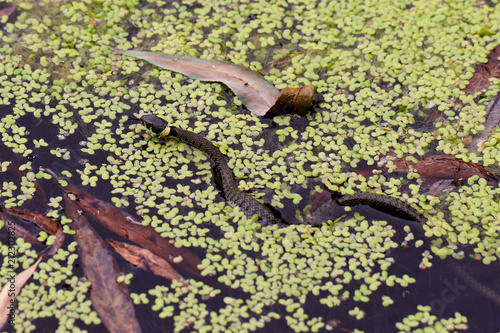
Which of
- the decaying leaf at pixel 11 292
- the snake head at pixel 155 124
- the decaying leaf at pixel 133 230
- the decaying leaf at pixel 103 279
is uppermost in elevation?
the snake head at pixel 155 124

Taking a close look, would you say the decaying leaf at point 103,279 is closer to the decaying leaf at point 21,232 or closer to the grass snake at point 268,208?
the decaying leaf at point 21,232

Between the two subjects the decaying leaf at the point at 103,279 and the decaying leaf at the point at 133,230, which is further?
the decaying leaf at the point at 133,230

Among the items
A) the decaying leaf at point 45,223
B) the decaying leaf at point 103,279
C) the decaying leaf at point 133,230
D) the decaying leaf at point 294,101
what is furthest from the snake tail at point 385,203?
the decaying leaf at point 45,223

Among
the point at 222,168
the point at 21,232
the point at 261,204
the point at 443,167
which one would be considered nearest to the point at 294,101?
the point at 222,168

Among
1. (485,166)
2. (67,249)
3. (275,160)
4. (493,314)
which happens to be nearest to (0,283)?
(67,249)

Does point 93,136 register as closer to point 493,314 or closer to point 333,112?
point 333,112

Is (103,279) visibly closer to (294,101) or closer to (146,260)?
(146,260)
